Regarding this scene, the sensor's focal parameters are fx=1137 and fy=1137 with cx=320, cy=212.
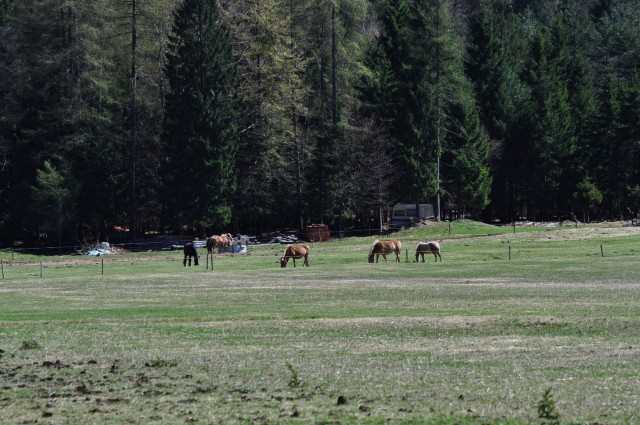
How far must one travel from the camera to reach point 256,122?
104125 millimetres

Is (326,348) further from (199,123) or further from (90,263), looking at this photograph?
(199,123)

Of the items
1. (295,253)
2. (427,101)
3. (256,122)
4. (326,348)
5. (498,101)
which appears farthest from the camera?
(498,101)

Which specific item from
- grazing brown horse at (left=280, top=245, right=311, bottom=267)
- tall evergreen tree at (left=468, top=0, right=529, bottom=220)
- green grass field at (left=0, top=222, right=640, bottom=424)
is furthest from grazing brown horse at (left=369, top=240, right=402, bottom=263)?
tall evergreen tree at (left=468, top=0, right=529, bottom=220)

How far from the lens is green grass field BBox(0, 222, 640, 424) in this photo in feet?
55.3

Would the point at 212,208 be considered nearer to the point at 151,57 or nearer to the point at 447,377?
the point at 151,57

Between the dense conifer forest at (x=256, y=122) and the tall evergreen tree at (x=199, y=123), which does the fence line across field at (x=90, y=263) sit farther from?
the dense conifer forest at (x=256, y=122)

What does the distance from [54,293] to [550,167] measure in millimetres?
75168

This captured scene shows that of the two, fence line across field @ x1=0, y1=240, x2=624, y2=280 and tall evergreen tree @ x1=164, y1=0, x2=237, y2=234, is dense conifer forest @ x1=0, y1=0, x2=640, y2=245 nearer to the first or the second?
tall evergreen tree @ x1=164, y1=0, x2=237, y2=234

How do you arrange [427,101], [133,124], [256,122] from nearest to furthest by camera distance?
[133,124] → [256,122] → [427,101]

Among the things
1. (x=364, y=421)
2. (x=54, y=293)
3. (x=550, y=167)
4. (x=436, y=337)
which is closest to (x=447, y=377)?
(x=364, y=421)

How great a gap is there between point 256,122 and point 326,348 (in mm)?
79913

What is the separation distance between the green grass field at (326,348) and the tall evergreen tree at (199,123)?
121ft

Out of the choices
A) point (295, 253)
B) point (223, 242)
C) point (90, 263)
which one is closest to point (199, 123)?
point (223, 242)

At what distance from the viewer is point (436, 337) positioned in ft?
90.2
